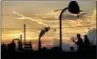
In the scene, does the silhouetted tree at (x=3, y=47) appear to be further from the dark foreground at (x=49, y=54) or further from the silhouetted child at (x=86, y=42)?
the silhouetted child at (x=86, y=42)

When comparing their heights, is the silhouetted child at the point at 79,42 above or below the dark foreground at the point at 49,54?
above

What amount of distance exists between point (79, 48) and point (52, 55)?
331 millimetres

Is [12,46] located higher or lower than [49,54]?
higher

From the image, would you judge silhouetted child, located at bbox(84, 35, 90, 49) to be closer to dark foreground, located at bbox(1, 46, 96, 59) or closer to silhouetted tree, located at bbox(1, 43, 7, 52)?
dark foreground, located at bbox(1, 46, 96, 59)

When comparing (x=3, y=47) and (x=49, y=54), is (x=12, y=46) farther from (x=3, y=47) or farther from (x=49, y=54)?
(x=49, y=54)

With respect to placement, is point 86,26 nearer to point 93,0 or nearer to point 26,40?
point 93,0

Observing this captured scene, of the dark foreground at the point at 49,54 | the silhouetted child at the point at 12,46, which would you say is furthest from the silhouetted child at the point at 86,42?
the silhouetted child at the point at 12,46

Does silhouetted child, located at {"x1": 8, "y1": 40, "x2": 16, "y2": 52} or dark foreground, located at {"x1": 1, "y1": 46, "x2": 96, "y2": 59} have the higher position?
silhouetted child, located at {"x1": 8, "y1": 40, "x2": 16, "y2": 52}

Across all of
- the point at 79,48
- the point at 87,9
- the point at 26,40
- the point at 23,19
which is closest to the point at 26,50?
the point at 26,40

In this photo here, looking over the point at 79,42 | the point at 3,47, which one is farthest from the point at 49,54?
the point at 3,47

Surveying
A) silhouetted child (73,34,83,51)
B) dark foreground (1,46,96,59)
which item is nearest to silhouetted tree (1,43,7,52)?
dark foreground (1,46,96,59)

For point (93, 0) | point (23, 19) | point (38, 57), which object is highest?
point (93, 0)

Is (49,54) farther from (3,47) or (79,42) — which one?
(3,47)

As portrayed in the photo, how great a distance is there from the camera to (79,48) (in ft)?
11.1
